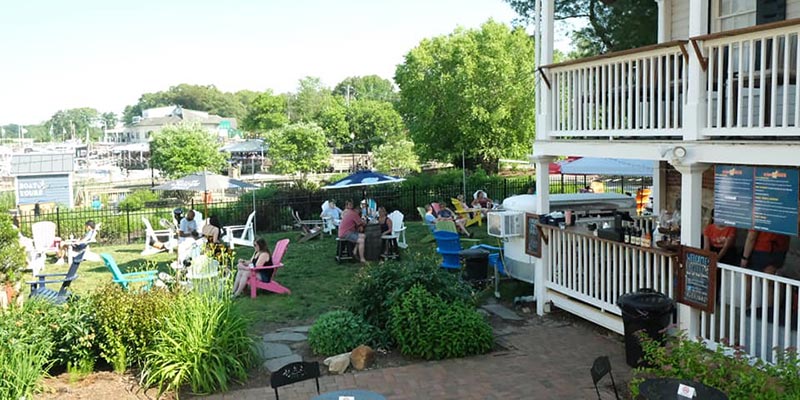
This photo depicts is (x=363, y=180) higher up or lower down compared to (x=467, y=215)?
higher up

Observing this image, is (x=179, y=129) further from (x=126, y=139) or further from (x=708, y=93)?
(x=126, y=139)

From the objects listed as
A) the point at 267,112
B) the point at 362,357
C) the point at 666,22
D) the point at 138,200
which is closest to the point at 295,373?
the point at 362,357

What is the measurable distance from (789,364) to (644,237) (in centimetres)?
298

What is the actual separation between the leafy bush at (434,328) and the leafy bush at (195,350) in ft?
6.12

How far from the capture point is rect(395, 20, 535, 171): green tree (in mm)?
30625

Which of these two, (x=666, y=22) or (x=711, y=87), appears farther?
(x=666, y=22)

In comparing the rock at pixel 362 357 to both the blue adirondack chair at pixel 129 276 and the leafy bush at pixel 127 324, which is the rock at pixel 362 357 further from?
the blue adirondack chair at pixel 129 276

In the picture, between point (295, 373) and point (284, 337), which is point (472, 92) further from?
point (295, 373)

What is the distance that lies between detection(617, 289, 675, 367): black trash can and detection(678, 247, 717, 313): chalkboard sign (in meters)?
0.22

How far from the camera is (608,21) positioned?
18328mm

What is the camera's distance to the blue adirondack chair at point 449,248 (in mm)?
11852

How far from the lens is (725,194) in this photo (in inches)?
276

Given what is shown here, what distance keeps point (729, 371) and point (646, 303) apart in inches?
78.6

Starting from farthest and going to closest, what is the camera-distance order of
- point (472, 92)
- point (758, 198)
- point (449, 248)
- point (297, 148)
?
1. point (297, 148)
2. point (472, 92)
3. point (449, 248)
4. point (758, 198)
